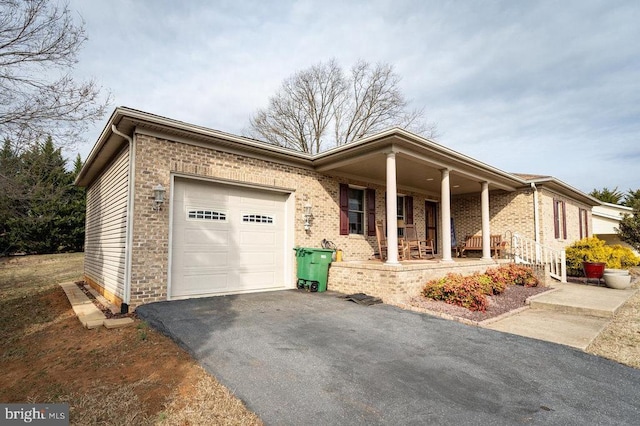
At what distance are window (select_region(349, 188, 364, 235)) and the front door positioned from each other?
12.1 ft

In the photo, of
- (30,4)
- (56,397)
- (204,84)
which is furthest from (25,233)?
(56,397)

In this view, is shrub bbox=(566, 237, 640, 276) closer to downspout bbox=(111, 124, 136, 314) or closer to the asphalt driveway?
the asphalt driveway

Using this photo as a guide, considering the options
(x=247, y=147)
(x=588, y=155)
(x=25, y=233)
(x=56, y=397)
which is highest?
(x=588, y=155)

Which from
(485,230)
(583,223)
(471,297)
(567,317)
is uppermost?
(583,223)

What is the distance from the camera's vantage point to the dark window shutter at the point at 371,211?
10016mm


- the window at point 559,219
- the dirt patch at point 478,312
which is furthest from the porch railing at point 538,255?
the dirt patch at point 478,312

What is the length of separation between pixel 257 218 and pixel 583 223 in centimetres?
1600

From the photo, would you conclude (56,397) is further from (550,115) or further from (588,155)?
(588,155)

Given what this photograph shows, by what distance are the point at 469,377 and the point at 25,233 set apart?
22990 millimetres

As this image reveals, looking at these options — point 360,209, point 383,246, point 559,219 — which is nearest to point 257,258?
point 383,246

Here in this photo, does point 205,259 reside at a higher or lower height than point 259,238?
lower

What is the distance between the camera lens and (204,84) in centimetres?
1123

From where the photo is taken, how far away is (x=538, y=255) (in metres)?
10.4

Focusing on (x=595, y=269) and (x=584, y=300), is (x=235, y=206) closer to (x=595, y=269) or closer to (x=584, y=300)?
(x=584, y=300)
